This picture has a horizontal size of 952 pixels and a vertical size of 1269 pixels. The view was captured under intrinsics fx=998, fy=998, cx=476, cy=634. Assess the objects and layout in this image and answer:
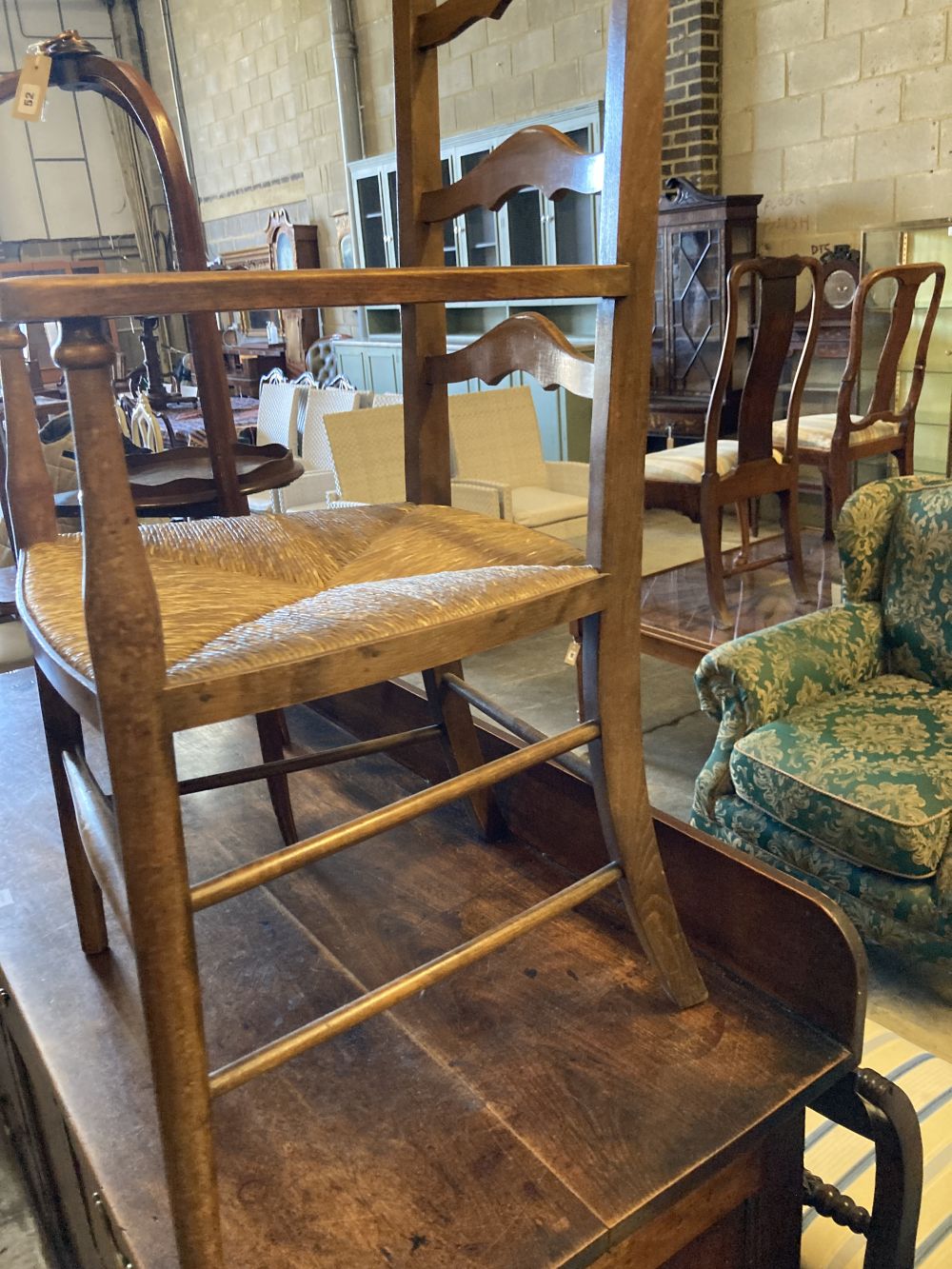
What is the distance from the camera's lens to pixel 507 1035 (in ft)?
3.18

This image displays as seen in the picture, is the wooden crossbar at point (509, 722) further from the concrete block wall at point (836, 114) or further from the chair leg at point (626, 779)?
the concrete block wall at point (836, 114)

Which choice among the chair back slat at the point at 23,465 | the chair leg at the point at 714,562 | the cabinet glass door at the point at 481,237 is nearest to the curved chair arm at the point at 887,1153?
the chair back slat at the point at 23,465

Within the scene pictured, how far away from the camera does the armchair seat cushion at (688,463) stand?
323 centimetres

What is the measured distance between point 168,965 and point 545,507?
10.5 feet

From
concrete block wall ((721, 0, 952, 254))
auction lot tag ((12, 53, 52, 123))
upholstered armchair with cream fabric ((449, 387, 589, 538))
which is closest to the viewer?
auction lot tag ((12, 53, 52, 123))

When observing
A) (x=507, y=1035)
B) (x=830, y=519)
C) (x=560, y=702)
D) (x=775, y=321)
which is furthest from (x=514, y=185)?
(x=830, y=519)

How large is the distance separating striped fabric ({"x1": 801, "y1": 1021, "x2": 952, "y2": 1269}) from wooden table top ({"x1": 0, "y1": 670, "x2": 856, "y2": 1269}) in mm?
364

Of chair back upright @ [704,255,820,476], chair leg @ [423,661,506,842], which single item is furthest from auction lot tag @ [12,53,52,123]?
chair back upright @ [704,255,820,476]

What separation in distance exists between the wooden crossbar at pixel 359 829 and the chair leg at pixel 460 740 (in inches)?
14.1

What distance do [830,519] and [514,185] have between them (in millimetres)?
3247

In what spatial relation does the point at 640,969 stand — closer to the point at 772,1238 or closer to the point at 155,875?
the point at 772,1238

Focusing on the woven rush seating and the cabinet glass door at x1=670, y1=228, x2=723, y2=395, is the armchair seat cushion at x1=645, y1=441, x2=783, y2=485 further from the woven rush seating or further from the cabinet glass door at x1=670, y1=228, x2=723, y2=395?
the woven rush seating

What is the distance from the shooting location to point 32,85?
1.49 metres

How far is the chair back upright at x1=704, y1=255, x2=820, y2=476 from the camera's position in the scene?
2.82 m
